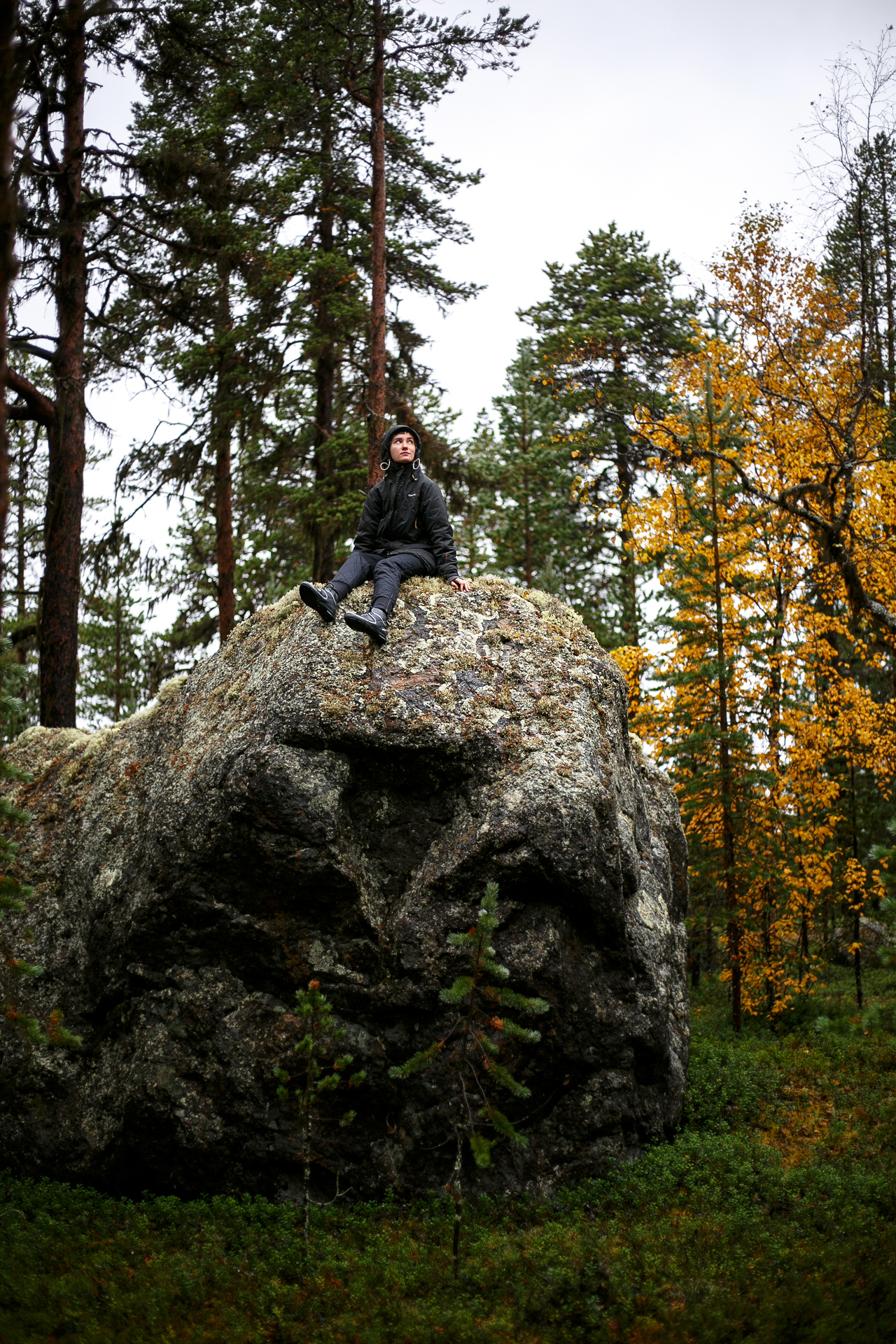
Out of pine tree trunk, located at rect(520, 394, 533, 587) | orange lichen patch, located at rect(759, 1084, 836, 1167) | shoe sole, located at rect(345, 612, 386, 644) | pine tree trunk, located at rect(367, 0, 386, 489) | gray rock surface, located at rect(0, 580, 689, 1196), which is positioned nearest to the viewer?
gray rock surface, located at rect(0, 580, 689, 1196)

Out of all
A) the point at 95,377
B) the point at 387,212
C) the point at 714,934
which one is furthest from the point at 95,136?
the point at 714,934

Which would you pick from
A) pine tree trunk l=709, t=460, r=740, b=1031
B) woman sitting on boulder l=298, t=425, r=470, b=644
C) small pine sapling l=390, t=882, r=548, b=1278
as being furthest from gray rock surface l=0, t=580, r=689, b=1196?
pine tree trunk l=709, t=460, r=740, b=1031

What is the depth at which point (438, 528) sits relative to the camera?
9156mm

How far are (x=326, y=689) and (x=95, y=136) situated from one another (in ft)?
35.4

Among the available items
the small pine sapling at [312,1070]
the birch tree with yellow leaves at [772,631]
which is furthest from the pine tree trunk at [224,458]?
the small pine sapling at [312,1070]

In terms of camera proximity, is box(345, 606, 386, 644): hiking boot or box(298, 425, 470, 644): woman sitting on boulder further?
box(298, 425, 470, 644): woman sitting on boulder

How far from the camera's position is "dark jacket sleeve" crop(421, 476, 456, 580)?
9.10 m

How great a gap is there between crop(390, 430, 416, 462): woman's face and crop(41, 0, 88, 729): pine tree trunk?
19.5 ft

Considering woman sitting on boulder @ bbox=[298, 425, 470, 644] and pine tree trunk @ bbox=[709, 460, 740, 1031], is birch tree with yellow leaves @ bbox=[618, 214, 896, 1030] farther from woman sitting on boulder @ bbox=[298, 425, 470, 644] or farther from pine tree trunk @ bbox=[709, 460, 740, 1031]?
woman sitting on boulder @ bbox=[298, 425, 470, 644]

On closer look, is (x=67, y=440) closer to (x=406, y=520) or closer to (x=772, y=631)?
(x=406, y=520)

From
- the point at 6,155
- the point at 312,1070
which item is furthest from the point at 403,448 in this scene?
the point at 6,155

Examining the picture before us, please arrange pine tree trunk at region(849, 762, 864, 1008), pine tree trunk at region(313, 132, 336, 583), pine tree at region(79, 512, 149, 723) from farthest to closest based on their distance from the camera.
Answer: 1. pine tree at region(79, 512, 149, 723)
2. pine tree trunk at region(313, 132, 336, 583)
3. pine tree trunk at region(849, 762, 864, 1008)

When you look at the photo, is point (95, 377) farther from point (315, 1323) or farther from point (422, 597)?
point (315, 1323)

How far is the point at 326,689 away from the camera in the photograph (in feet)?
25.6
